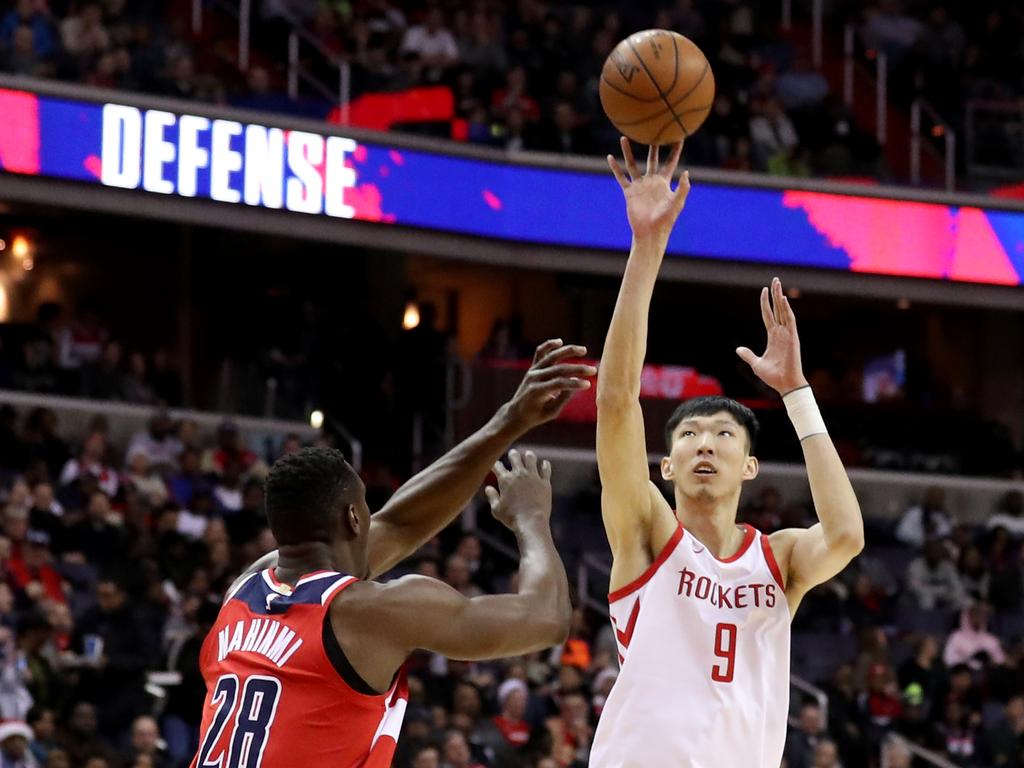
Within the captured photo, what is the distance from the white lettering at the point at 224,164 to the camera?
16.9 meters

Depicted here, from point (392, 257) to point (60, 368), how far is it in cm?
531

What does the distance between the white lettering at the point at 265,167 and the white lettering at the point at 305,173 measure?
9 centimetres

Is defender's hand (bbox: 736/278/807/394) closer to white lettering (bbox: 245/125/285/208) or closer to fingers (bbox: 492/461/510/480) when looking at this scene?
fingers (bbox: 492/461/510/480)

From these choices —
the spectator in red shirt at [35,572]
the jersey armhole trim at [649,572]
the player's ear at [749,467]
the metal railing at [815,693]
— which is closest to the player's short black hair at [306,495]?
the jersey armhole trim at [649,572]

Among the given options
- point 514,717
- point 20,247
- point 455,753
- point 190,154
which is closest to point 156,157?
point 190,154

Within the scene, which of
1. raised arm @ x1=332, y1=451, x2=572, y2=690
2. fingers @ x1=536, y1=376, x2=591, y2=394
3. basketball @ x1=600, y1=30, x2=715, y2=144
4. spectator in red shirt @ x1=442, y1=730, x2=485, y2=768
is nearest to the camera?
raised arm @ x1=332, y1=451, x2=572, y2=690

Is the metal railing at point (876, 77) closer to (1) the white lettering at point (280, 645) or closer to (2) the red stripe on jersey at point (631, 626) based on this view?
(2) the red stripe on jersey at point (631, 626)

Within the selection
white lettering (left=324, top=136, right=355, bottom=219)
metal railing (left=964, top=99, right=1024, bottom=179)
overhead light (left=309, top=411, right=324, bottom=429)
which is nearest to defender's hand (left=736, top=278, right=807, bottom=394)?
white lettering (left=324, top=136, right=355, bottom=219)

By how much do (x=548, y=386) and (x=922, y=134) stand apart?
56.5ft

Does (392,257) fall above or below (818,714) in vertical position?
above

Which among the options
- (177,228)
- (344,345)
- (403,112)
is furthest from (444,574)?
(177,228)

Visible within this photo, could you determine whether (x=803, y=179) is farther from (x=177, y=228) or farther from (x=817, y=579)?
(x=817, y=579)

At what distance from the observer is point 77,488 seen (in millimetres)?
14250

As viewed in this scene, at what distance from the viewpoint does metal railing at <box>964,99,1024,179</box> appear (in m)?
20.6
